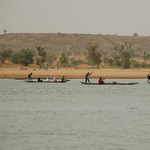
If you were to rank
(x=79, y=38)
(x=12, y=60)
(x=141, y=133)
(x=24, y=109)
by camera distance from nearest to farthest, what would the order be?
(x=141, y=133), (x=24, y=109), (x=12, y=60), (x=79, y=38)

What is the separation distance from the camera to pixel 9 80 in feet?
162

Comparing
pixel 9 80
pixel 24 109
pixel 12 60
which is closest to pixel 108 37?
pixel 12 60

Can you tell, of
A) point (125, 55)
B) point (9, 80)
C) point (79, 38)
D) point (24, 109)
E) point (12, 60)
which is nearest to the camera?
point (24, 109)

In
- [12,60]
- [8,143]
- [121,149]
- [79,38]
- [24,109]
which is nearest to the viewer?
[121,149]

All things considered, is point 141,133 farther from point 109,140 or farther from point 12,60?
point 12,60

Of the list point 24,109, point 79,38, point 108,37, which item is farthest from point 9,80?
point 108,37

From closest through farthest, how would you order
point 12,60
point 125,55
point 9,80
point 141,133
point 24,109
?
point 141,133 < point 24,109 < point 9,80 < point 125,55 < point 12,60

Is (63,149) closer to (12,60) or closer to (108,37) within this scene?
(12,60)

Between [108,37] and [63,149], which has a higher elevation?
[108,37]

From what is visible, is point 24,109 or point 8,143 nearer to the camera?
point 8,143

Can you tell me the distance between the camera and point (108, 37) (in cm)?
18762

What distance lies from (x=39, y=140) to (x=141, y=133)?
4.72m

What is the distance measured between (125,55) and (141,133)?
68.7 meters

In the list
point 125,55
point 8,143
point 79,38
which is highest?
point 79,38
